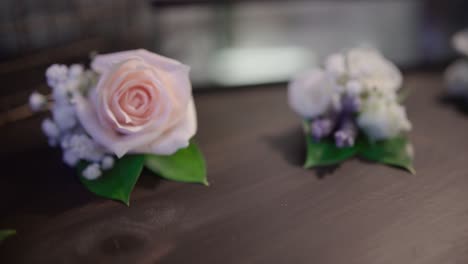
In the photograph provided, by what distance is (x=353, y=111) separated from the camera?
477 millimetres

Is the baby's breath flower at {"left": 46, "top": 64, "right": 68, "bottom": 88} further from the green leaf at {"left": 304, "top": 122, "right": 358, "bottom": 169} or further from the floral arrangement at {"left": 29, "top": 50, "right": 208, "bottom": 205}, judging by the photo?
the green leaf at {"left": 304, "top": 122, "right": 358, "bottom": 169}

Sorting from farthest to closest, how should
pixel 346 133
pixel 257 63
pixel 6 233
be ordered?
pixel 257 63
pixel 346 133
pixel 6 233

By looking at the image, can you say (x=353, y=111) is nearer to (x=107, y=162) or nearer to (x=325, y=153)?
(x=325, y=153)

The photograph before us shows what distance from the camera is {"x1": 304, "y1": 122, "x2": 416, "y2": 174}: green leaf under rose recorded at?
18.6 inches

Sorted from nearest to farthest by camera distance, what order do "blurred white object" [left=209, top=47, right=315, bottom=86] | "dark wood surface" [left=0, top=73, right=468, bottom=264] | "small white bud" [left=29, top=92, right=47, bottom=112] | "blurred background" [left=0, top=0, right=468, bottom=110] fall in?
"dark wood surface" [left=0, top=73, right=468, bottom=264] → "small white bud" [left=29, top=92, right=47, bottom=112] → "blurred background" [left=0, top=0, right=468, bottom=110] → "blurred white object" [left=209, top=47, right=315, bottom=86]

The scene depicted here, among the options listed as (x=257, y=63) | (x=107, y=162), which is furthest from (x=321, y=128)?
(x=257, y=63)

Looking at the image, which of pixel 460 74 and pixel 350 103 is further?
pixel 460 74

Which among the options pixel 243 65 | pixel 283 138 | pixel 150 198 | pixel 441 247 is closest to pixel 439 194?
pixel 441 247

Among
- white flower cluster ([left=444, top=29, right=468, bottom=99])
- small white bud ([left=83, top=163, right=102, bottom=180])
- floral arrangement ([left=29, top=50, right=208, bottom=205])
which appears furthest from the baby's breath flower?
white flower cluster ([left=444, top=29, right=468, bottom=99])

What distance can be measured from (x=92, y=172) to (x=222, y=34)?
0.73 metres

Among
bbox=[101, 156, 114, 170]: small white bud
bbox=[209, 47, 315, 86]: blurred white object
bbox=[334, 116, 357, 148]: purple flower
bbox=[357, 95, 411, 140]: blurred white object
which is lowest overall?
bbox=[209, 47, 315, 86]: blurred white object

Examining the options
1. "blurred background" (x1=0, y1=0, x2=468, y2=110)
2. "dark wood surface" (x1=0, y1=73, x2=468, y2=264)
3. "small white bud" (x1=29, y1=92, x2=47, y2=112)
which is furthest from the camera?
"blurred background" (x1=0, y1=0, x2=468, y2=110)

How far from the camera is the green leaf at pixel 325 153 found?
0.47m

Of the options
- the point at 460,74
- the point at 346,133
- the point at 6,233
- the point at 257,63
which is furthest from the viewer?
the point at 257,63
